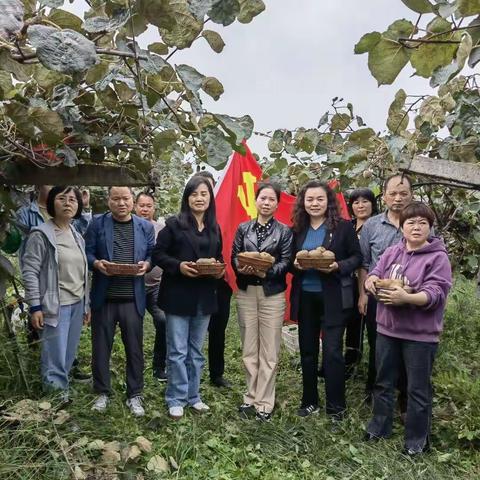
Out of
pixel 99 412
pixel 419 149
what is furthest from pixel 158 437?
pixel 419 149

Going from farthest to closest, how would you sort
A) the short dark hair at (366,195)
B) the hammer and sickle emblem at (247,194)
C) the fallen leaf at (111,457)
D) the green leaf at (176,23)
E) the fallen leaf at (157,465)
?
the hammer and sickle emblem at (247,194)
the short dark hair at (366,195)
the fallen leaf at (157,465)
the fallen leaf at (111,457)
the green leaf at (176,23)

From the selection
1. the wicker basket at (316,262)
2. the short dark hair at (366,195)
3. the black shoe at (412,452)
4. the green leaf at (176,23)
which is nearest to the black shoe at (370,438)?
the black shoe at (412,452)

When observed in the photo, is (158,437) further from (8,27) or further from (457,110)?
(8,27)

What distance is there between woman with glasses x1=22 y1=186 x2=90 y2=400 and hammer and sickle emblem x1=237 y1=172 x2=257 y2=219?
1614 mm

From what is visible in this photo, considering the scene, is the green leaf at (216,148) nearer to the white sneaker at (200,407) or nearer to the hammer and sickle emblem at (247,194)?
the white sneaker at (200,407)

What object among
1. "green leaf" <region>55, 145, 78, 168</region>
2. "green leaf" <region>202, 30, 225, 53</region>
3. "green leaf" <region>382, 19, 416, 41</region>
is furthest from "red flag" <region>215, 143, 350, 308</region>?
"green leaf" <region>382, 19, 416, 41</region>

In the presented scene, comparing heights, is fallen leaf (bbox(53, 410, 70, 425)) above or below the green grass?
above

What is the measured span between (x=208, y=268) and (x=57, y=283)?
2.76 ft

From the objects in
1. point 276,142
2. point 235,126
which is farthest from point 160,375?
point 235,126

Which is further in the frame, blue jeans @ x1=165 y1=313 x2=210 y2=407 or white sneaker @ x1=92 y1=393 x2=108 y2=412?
blue jeans @ x1=165 y1=313 x2=210 y2=407

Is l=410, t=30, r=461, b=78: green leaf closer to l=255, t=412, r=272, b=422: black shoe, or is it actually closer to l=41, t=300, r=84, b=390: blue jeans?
l=41, t=300, r=84, b=390: blue jeans

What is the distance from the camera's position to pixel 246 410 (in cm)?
348

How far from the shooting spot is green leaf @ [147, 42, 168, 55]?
1.66m

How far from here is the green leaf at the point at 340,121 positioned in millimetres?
3502
